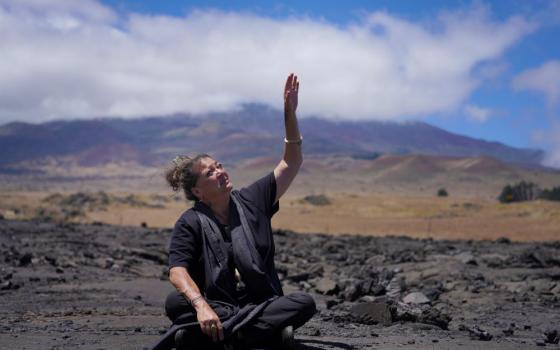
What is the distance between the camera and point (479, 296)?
34.3 ft

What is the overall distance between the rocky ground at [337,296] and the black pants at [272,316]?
52cm

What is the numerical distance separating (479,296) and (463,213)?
30015 mm

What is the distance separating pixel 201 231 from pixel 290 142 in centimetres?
92

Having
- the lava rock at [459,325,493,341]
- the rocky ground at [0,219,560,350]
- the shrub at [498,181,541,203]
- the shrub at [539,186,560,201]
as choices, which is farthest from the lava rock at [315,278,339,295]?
the shrub at [498,181,541,203]

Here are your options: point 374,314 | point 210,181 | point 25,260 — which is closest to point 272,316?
point 210,181

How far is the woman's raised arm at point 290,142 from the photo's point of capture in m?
4.85

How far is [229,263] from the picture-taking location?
4.66 metres

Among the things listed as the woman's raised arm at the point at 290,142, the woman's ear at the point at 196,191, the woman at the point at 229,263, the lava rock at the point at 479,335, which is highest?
the woman's raised arm at the point at 290,142

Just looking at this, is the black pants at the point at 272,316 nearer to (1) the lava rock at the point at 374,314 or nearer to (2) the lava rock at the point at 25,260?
(1) the lava rock at the point at 374,314

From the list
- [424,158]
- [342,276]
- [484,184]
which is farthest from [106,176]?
[342,276]

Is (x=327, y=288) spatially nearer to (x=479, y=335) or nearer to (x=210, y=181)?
(x=479, y=335)

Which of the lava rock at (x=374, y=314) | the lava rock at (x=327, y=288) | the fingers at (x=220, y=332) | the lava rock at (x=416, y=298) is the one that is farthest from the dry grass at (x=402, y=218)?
the fingers at (x=220, y=332)

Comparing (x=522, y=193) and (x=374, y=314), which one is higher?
(x=522, y=193)

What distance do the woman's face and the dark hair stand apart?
0.04 m
